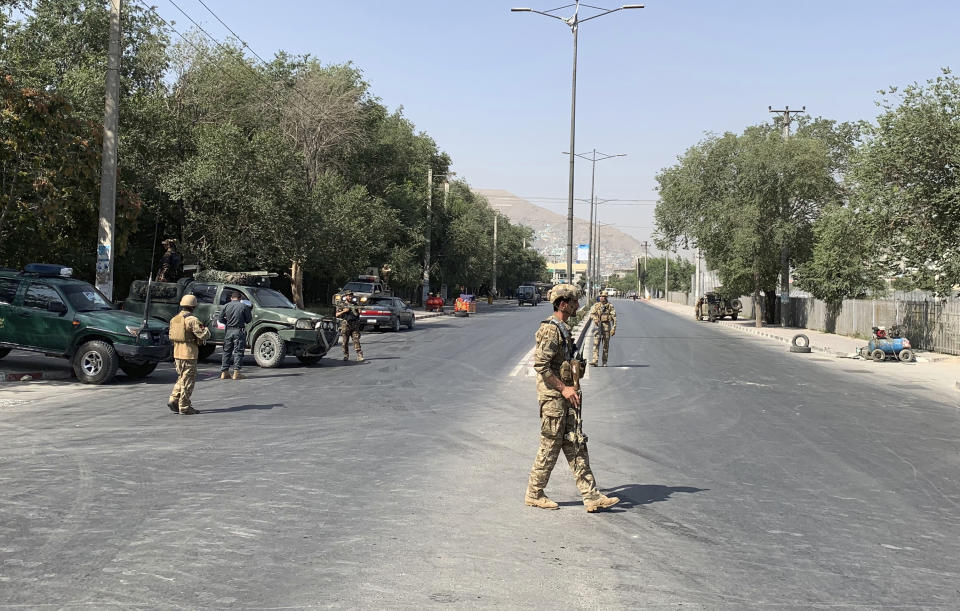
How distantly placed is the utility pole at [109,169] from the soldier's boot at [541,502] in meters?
14.8

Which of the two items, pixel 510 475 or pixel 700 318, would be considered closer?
pixel 510 475

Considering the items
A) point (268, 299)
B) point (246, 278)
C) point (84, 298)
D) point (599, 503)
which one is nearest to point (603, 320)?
point (268, 299)

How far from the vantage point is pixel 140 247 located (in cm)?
3572

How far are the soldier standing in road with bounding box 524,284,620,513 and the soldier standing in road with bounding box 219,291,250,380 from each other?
10347 mm

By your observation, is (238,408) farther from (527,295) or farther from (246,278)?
(527,295)

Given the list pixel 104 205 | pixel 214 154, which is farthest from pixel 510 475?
pixel 214 154

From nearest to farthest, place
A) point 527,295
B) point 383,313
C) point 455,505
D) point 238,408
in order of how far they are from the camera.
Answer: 1. point 455,505
2. point 238,408
3. point 383,313
4. point 527,295

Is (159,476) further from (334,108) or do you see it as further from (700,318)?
(700,318)

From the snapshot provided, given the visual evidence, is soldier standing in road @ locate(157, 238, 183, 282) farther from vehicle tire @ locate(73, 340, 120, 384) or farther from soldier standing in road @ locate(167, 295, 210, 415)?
soldier standing in road @ locate(167, 295, 210, 415)

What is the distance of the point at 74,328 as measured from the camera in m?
15.5

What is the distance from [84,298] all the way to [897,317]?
1144 inches

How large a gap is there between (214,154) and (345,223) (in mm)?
9934

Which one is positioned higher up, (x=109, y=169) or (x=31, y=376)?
(x=109, y=169)

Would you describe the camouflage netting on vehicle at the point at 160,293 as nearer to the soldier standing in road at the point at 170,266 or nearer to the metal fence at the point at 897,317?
the soldier standing in road at the point at 170,266
